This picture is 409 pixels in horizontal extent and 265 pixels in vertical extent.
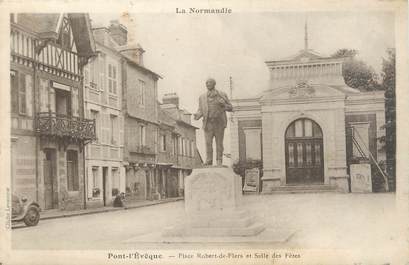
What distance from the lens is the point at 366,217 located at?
1123 centimetres

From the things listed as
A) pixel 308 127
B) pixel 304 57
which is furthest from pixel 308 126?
pixel 304 57

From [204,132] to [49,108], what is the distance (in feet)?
9.73

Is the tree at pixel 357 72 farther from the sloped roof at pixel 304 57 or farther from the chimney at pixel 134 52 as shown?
the chimney at pixel 134 52

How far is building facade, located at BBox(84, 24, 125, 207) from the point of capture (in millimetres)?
12570

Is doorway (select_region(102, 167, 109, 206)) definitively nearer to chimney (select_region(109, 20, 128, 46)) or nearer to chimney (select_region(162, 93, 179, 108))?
chimney (select_region(162, 93, 179, 108))

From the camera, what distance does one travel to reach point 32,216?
11.7 m

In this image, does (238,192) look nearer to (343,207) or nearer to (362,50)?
(343,207)

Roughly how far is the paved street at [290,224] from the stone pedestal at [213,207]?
30cm

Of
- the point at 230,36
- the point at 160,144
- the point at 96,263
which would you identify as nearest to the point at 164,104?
the point at 160,144

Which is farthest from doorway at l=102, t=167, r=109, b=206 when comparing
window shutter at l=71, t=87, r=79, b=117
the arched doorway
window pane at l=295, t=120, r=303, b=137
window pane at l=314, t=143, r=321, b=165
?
window pane at l=314, t=143, r=321, b=165

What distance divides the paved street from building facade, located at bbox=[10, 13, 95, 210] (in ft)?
2.21

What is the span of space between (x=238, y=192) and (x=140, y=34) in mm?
3142

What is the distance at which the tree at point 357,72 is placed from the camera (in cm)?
1153

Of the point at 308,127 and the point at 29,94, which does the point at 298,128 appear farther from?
the point at 29,94
